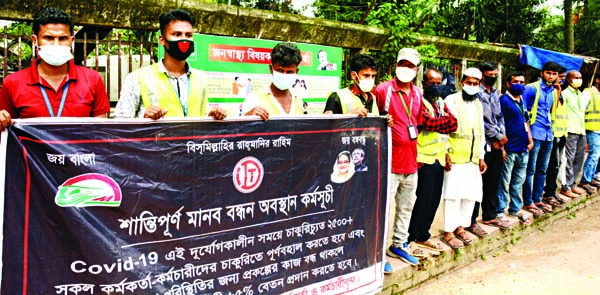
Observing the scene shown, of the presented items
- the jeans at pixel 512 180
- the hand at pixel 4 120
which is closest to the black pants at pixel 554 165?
the jeans at pixel 512 180

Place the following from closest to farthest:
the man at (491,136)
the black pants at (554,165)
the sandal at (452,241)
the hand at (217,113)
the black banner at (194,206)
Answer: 1. the black banner at (194,206)
2. the hand at (217,113)
3. the sandal at (452,241)
4. the man at (491,136)
5. the black pants at (554,165)

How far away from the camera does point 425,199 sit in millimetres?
4047

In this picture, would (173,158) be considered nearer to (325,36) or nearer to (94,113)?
(94,113)

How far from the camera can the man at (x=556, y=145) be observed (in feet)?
19.8

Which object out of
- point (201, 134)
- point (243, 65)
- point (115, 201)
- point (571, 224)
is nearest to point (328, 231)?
point (201, 134)

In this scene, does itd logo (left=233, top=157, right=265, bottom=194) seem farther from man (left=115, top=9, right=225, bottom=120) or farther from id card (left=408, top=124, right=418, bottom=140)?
id card (left=408, top=124, right=418, bottom=140)

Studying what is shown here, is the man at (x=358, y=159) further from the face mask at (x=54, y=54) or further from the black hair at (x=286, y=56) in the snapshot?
the face mask at (x=54, y=54)

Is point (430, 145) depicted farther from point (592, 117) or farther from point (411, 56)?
point (592, 117)

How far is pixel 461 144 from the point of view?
432 centimetres

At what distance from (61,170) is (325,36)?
3.88 meters

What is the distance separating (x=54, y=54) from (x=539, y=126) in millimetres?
5081

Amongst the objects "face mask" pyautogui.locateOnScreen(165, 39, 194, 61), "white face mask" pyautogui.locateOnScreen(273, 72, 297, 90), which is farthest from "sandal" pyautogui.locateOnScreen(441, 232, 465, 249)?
"face mask" pyautogui.locateOnScreen(165, 39, 194, 61)

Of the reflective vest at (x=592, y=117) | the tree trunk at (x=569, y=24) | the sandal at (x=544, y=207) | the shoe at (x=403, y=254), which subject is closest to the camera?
the shoe at (x=403, y=254)

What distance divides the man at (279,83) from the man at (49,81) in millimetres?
972
